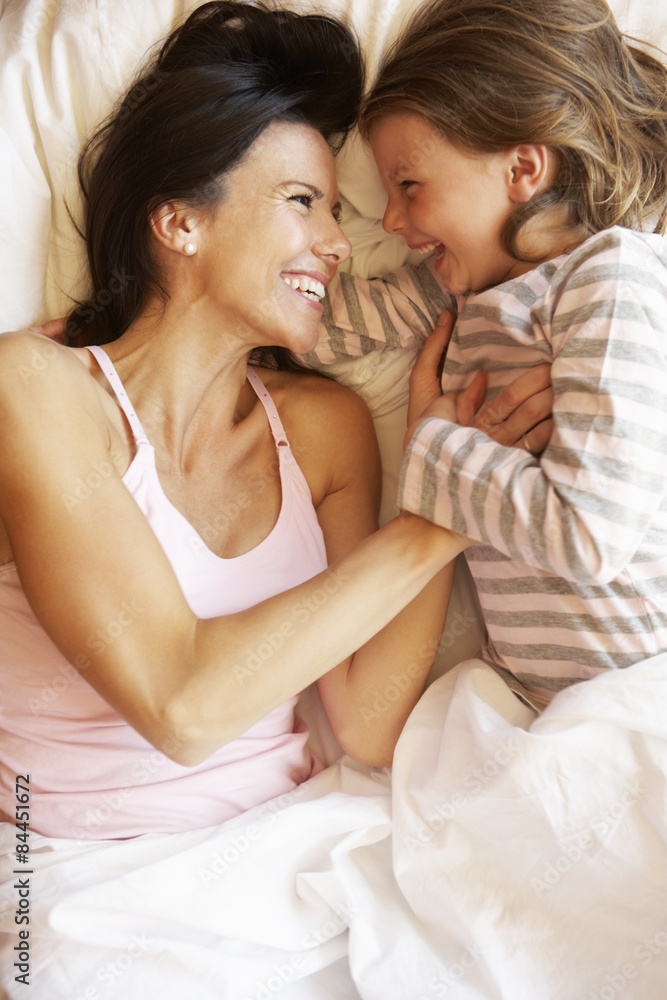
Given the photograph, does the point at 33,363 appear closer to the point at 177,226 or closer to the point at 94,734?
the point at 177,226

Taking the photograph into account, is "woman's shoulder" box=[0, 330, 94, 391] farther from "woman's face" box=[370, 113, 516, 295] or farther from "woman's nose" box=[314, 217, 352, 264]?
"woman's face" box=[370, 113, 516, 295]

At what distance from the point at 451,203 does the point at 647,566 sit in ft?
2.18

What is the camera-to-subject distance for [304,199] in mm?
1363

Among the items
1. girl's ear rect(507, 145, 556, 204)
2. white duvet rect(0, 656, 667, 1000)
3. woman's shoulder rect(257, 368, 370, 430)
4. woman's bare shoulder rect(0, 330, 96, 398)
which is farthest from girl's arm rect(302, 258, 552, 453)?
white duvet rect(0, 656, 667, 1000)

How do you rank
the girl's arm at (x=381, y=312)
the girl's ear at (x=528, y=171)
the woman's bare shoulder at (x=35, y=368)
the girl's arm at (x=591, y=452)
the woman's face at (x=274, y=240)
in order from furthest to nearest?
the girl's arm at (x=381, y=312) → the woman's face at (x=274, y=240) → the girl's ear at (x=528, y=171) → the woman's bare shoulder at (x=35, y=368) → the girl's arm at (x=591, y=452)

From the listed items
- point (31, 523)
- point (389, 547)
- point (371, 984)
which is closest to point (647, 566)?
point (389, 547)

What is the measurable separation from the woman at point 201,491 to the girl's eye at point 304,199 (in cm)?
2

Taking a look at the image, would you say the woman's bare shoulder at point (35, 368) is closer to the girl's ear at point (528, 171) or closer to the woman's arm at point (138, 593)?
the woman's arm at point (138, 593)

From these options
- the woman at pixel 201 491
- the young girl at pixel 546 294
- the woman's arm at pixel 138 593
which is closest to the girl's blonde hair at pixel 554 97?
the young girl at pixel 546 294

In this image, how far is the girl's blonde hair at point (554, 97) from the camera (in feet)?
3.89

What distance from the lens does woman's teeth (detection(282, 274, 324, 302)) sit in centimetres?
136

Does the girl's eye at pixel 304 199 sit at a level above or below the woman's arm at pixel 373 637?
above

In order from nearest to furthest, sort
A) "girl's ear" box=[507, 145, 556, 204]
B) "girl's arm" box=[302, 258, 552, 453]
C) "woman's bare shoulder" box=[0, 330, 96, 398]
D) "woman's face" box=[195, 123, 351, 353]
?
1. "woman's bare shoulder" box=[0, 330, 96, 398]
2. "girl's ear" box=[507, 145, 556, 204]
3. "woman's face" box=[195, 123, 351, 353]
4. "girl's arm" box=[302, 258, 552, 453]

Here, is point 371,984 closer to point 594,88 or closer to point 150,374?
point 150,374
